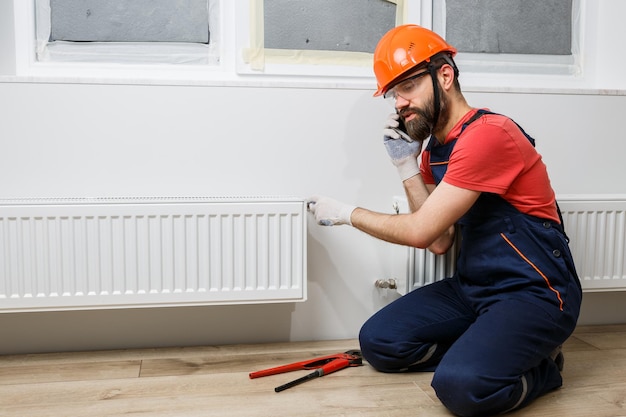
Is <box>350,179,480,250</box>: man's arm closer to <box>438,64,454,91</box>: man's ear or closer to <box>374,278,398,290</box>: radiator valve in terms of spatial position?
<box>438,64,454,91</box>: man's ear

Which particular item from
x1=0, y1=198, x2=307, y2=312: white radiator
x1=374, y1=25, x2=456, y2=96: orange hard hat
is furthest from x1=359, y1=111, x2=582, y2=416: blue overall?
x1=0, y1=198, x2=307, y2=312: white radiator

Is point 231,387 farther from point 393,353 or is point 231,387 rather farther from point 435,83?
point 435,83

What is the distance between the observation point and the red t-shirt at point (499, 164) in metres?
1.44

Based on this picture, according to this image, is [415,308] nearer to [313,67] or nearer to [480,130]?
[480,130]

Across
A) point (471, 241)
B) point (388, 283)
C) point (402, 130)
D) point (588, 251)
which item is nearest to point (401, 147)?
point (402, 130)

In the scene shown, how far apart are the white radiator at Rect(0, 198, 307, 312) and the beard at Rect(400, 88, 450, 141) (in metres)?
0.41

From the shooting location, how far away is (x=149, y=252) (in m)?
1.72

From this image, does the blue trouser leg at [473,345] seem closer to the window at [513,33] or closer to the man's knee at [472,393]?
the man's knee at [472,393]

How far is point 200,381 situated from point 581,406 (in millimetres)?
1007

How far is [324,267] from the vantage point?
200cm

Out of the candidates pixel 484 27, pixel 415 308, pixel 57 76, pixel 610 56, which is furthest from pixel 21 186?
pixel 610 56

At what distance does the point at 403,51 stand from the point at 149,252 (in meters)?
0.92

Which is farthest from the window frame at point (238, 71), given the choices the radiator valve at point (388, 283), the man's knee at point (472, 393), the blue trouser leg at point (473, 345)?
the man's knee at point (472, 393)

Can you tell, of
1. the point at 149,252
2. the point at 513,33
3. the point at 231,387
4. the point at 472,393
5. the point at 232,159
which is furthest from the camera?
the point at 513,33
